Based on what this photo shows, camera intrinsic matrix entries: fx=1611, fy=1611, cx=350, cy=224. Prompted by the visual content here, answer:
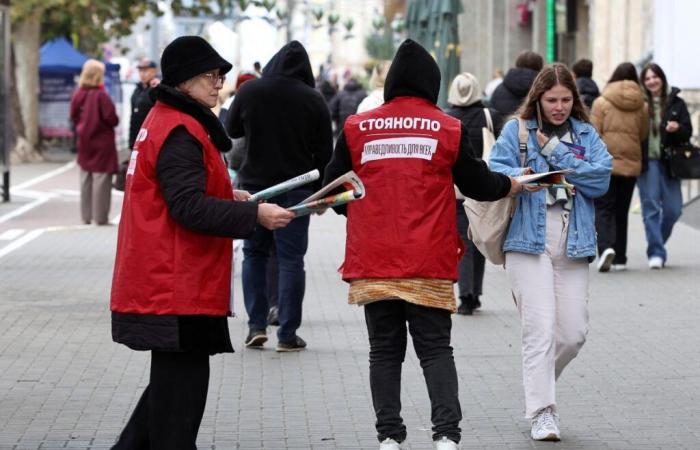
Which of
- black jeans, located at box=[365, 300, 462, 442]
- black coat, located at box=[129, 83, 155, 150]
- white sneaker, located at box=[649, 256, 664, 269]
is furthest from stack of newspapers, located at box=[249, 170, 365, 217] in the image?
white sneaker, located at box=[649, 256, 664, 269]

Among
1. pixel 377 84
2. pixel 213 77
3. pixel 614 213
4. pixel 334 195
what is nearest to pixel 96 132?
pixel 377 84

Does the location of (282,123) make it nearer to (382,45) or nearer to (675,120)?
(675,120)

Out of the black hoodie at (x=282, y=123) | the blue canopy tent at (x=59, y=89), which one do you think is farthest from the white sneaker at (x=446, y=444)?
the blue canopy tent at (x=59, y=89)

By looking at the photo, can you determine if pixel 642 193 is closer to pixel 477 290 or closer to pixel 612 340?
pixel 477 290

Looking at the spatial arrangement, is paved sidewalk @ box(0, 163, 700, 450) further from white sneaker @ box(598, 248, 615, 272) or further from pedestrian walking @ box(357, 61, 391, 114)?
pedestrian walking @ box(357, 61, 391, 114)

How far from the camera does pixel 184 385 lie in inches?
217

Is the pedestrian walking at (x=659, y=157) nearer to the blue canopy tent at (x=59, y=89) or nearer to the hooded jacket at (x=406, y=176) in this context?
the hooded jacket at (x=406, y=176)

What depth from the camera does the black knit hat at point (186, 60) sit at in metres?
5.45

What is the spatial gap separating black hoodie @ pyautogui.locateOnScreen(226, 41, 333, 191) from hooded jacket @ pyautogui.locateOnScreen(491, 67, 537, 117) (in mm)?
4414

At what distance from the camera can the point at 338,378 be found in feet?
28.4

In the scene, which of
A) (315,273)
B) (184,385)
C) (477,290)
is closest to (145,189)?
(184,385)

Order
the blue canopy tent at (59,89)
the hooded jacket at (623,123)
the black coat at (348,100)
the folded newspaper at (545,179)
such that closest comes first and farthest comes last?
1. the folded newspaper at (545,179)
2. the hooded jacket at (623,123)
3. the black coat at (348,100)
4. the blue canopy tent at (59,89)

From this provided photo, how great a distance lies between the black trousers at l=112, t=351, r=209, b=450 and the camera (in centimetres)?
550

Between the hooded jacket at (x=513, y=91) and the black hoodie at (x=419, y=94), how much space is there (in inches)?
297
